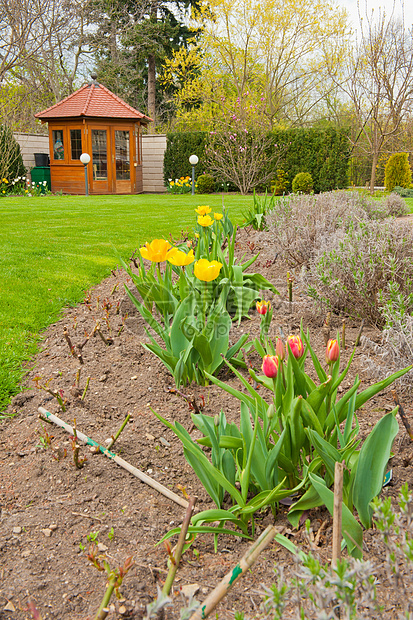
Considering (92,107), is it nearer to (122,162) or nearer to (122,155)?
(122,155)

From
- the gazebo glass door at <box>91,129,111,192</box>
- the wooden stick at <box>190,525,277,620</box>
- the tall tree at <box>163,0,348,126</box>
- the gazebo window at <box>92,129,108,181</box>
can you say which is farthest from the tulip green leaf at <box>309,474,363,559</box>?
the tall tree at <box>163,0,348,126</box>

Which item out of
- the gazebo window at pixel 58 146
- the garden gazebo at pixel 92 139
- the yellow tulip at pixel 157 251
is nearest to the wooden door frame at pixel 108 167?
the garden gazebo at pixel 92 139

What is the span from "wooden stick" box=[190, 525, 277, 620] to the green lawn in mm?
1754

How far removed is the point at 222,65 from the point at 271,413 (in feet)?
75.9

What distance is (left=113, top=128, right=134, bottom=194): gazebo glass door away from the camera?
1639 centimetres

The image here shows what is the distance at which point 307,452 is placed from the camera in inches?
60.8

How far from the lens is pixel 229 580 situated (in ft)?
2.94

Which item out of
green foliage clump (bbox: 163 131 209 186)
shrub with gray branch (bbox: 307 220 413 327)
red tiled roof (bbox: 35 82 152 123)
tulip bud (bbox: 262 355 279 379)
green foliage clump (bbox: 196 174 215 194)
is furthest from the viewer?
green foliage clump (bbox: 163 131 209 186)

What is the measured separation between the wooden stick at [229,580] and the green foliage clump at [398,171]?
16130 mm

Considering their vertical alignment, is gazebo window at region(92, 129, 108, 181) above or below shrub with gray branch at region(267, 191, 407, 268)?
above

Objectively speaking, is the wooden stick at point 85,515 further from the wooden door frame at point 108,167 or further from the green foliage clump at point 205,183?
the wooden door frame at point 108,167

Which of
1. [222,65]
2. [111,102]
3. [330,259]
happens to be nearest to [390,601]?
[330,259]

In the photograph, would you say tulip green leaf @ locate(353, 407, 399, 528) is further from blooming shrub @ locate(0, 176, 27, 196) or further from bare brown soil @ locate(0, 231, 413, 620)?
blooming shrub @ locate(0, 176, 27, 196)

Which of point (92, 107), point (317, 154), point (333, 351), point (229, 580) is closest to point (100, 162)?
point (92, 107)
